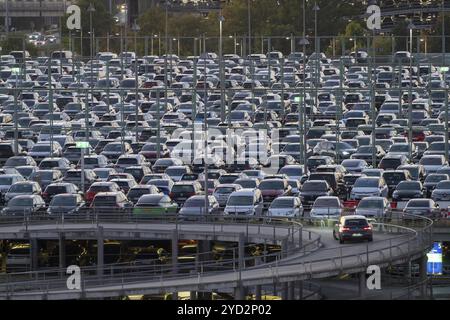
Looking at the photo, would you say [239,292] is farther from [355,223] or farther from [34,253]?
[34,253]

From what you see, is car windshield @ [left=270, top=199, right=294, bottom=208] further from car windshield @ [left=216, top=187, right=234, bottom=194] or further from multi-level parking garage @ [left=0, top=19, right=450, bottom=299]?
car windshield @ [left=216, top=187, right=234, bottom=194]

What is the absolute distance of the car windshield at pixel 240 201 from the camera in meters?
57.0

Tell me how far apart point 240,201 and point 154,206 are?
98.0 inches

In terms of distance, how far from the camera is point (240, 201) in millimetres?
57156

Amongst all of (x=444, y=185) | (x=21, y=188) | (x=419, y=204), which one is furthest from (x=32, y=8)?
(x=419, y=204)

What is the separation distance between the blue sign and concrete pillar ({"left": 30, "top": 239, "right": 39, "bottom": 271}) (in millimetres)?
11321

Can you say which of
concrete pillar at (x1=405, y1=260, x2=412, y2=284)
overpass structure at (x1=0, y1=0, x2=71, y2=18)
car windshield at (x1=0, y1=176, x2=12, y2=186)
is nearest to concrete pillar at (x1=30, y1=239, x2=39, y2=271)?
car windshield at (x1=0, y1=176, x2=12, y2=186)

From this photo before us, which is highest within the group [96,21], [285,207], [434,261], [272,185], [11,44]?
[96,21]

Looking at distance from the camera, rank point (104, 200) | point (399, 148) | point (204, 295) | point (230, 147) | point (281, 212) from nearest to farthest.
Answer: point (204, 295) < point (281, 212) < point (104, 200) < point (230, 147) < point (399, 148)

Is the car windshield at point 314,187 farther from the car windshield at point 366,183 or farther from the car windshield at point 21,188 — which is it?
the car windshield at point 21,188

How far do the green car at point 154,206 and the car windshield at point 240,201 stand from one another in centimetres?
161

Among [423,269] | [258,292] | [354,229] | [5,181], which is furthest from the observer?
[5,181]

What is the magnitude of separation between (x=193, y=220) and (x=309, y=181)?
6564 millimetres

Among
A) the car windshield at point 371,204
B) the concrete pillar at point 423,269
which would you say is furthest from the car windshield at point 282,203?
the concrete pillar at point 423,269
